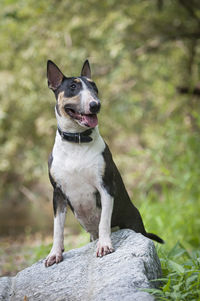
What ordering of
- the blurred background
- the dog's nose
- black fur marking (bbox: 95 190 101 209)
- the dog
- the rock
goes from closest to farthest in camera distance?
the rock, the dog's nose, the dog, black fur marking (bbox: 95 190 101 209), the blurred background

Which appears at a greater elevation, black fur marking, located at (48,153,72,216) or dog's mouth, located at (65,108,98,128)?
dog's mouth, located at (65,108,98,128)

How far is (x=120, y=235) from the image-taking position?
10.8ft

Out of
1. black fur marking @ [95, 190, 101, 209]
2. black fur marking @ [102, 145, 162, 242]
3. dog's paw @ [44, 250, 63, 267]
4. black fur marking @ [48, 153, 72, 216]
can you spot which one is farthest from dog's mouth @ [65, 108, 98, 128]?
dog's paw @ [44, 250, 63, 267]

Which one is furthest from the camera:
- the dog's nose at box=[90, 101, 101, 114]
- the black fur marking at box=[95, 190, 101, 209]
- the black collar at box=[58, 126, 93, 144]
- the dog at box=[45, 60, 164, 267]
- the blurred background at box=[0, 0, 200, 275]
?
the blurred background at box=[0, 0, 200, 275]

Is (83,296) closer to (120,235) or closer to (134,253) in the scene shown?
(134,253)

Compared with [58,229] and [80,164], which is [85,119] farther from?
[58,229]

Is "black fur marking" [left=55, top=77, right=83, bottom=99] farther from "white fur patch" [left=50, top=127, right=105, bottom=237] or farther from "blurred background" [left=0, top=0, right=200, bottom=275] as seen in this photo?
"blurred background" [left=0, top=0, right=200, bottom=275]

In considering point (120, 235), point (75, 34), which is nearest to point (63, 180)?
point (120, 235)

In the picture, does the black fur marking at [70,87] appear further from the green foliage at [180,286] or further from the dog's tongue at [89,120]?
the green foliage at [180,286]

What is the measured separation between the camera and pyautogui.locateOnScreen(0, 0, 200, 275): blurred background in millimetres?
6699

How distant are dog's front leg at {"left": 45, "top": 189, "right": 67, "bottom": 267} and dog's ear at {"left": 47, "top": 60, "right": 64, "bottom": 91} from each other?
85cm

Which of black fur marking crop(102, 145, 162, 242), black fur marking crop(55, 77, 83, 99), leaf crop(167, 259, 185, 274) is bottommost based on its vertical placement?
leaf crop(167, 259, 185, 274)

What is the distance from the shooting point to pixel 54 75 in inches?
127

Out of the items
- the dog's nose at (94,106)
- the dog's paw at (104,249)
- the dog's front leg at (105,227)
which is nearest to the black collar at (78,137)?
the dog's nose at (94,106)
